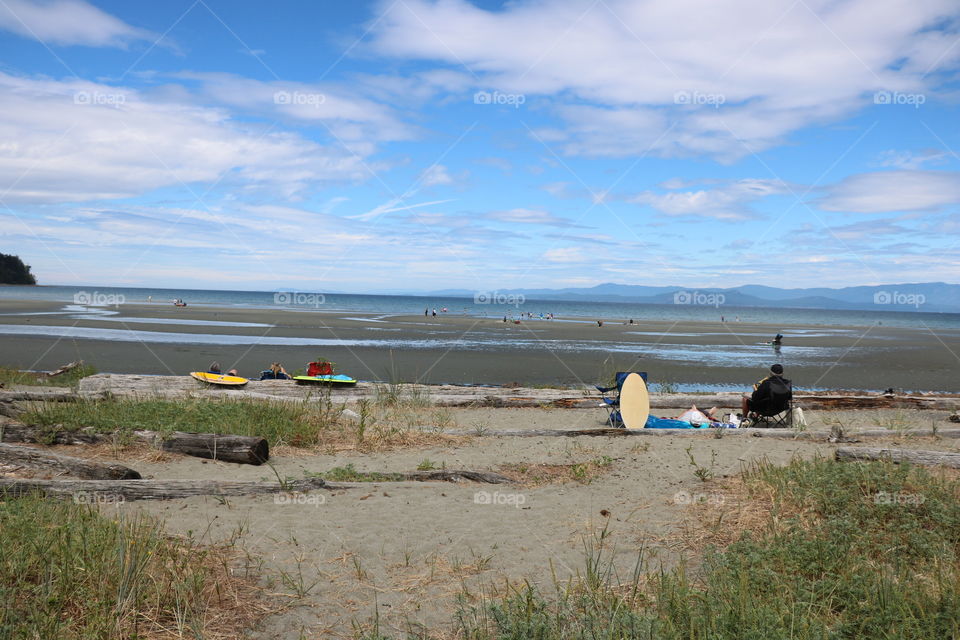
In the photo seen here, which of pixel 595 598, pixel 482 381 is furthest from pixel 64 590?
pixel 482 381

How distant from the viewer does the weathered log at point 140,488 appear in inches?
244

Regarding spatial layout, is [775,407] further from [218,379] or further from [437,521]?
[218,379]

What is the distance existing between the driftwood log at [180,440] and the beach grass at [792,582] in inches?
199

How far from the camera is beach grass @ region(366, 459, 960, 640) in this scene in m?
4.07

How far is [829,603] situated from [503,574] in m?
2.38

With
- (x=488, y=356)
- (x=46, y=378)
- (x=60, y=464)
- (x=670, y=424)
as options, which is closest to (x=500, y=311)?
(x=488, y=356)

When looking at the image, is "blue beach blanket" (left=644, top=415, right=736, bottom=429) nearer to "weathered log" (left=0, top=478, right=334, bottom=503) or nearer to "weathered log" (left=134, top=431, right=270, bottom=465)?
"weathered log" (left=0, top=478, right=334, bottom=503)

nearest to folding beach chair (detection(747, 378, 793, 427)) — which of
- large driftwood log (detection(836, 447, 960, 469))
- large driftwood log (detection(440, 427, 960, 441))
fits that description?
large driftwood log (detection(440, 427, 960, 441))

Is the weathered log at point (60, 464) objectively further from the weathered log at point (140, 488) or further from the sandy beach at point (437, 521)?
the sandy beach at point (437, 521)

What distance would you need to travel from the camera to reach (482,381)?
22609 millimetres

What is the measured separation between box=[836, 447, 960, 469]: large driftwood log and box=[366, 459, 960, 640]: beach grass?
113 cm

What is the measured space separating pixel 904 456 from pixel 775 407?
3902mm

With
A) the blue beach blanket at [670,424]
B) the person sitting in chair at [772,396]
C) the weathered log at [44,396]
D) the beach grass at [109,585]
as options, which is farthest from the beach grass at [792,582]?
the weathered log at [44,396]

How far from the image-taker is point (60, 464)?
7316 mm
